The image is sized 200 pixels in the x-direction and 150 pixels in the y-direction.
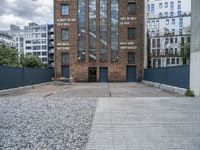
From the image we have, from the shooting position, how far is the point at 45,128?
23.7 ft

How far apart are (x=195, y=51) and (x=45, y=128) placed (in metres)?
10.9

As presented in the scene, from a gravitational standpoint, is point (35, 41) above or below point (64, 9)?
above

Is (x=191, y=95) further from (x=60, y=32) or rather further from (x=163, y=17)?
(x=163, y=17)

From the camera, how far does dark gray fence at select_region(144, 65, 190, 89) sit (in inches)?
674

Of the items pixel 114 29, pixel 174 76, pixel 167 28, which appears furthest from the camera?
pixel 167 28

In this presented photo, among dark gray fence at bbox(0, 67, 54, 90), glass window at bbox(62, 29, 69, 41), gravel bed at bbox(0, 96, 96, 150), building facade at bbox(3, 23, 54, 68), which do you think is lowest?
gravel bed at bbox(0, 96, 96, 150)

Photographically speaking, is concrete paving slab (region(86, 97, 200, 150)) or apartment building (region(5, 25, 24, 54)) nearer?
concrete paving slab (region(86, 97, 200, 150))

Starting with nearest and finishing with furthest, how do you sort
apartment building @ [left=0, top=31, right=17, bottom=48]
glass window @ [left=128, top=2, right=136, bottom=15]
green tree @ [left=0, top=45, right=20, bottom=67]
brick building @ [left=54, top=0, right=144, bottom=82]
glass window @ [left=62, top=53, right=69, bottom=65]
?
brick building @ [left=54, top=0, right=144, bottom=82], glass window @ [left=128, top=2, right=136, bottom=15], glass window @ [left=62, top=53, right=69, bottom=65], green tree @ [left=0, top=45, right=20, bottom=67], apartment building @ [left=0, top=31, right=17, bottom=48]

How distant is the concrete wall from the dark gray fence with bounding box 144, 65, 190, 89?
44.5 inches

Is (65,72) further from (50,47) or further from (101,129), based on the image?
(50,47)

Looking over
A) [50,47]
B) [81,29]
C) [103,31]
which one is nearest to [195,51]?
[103,31]

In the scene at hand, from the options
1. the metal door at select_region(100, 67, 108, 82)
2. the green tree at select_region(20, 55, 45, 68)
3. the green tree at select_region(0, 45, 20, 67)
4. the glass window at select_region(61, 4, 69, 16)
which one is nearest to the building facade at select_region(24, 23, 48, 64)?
the green tree at select_region(20, 55, 45, 68)

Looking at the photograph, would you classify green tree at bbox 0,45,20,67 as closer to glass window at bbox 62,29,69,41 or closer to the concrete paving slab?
glass window at bbox 62,29,69,41

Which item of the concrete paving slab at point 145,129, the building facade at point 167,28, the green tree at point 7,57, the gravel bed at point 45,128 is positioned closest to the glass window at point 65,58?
the green tree at point 7,57
